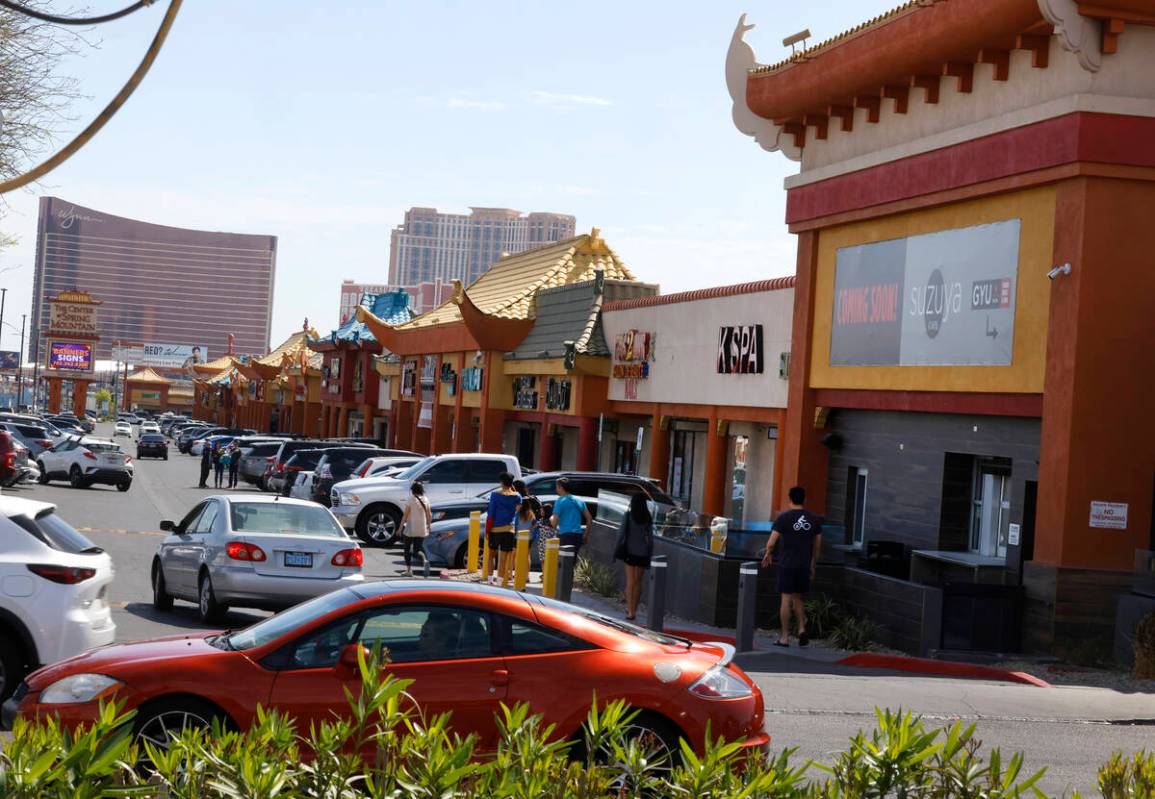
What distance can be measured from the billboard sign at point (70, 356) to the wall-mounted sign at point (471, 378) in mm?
107681

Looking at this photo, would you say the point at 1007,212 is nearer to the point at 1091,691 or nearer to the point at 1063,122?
the point at 1063,122

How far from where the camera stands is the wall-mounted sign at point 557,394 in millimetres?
41094

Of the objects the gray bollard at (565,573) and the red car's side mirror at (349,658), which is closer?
the red car's side mirror at (349,658)

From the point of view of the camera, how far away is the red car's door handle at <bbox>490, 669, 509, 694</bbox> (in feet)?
28.2

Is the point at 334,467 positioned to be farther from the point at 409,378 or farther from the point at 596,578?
the point at 409,378

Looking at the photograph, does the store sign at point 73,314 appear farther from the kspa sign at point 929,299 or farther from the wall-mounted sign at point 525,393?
the kspa sign at point 929,299

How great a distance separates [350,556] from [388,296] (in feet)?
164

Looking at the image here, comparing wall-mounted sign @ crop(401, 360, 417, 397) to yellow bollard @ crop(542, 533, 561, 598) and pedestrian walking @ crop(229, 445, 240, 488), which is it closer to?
pedestrian walking @ crop(229, 445, 240, 488)

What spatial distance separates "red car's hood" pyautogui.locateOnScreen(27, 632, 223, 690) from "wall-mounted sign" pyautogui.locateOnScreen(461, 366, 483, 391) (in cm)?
3922

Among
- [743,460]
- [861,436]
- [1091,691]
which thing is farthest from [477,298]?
[1091,691]

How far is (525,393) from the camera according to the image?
45438 mm

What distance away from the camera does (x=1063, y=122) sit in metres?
18.1

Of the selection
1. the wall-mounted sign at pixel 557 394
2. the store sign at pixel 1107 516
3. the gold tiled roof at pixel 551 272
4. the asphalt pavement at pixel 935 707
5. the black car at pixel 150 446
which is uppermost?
the gold tiled roof at pixel 551 272

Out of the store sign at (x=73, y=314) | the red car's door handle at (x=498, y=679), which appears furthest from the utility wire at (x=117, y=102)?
the store sign at (x=73, y=314)
